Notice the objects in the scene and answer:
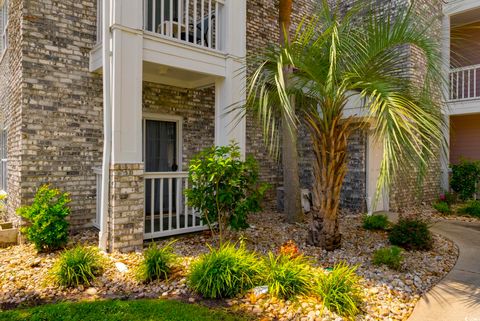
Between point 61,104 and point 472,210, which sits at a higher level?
point 61,104

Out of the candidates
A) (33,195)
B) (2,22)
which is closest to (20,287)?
(33,195)

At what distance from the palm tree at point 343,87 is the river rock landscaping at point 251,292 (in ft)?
2.75

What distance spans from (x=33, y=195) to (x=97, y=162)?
1182 mm

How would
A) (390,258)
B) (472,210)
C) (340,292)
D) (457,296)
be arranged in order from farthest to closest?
(472,210) < (390,258) < (457,296) < (340,292)

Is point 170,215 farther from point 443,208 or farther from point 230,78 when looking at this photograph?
point 443,208

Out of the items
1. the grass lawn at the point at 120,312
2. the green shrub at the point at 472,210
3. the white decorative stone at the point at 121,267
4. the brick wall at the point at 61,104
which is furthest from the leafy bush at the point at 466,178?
the brick wall at the point at 61,104

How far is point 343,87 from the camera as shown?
13.6 ft

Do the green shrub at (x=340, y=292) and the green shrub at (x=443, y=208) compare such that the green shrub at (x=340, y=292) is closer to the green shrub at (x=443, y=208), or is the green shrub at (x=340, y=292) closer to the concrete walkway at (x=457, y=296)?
the concrete walkway at (x=457, y=296)

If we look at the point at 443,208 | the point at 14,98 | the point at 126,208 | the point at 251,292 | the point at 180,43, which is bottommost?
the point at 251,292

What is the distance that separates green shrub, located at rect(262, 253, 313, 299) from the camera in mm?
3354

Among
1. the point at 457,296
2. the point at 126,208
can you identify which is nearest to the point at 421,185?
the point at 457,296

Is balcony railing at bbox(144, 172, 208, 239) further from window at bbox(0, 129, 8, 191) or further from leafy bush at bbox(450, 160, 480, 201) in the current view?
leafy bush at bbox(450, 160, 480, 201)

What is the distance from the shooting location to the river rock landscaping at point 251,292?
3242 mm

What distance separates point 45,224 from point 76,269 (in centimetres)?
128
